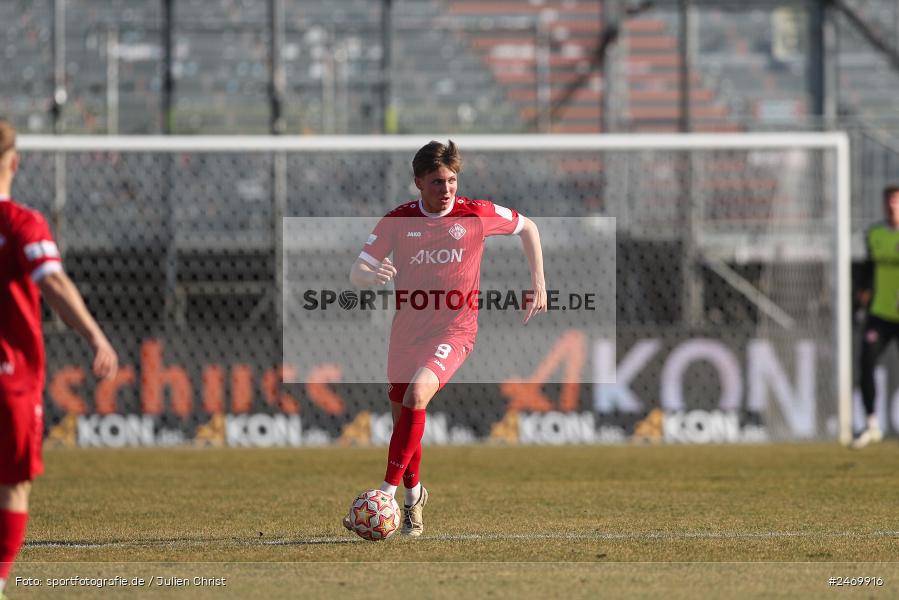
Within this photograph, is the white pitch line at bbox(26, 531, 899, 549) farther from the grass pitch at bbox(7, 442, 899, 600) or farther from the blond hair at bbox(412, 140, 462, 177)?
the blond hair at bbox(412, 140, 462, 177)

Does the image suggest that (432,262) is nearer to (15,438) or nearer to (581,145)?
(15,438)

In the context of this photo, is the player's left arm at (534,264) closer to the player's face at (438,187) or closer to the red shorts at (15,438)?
the player's face at (438,187)

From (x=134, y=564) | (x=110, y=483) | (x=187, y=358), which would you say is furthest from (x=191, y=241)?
(x=134, y=564)

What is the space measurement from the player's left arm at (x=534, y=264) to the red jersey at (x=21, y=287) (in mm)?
3199

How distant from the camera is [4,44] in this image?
2036 centimetres

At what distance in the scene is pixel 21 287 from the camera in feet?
16.7

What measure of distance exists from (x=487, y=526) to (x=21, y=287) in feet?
11.1

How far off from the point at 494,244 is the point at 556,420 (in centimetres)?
250

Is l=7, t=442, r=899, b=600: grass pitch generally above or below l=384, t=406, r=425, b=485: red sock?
below

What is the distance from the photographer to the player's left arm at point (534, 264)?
25.1ft

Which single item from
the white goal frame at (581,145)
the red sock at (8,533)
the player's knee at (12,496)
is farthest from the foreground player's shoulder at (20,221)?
the white goal frame at (581,145)

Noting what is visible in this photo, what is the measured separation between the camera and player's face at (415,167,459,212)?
718 centimetres

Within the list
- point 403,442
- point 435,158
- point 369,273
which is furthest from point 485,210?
point 403,442

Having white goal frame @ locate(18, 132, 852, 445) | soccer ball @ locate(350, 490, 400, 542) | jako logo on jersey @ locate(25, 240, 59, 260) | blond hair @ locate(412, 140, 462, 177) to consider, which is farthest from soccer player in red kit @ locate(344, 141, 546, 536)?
white goal frame @ locate(18, 132, 852, 445)
